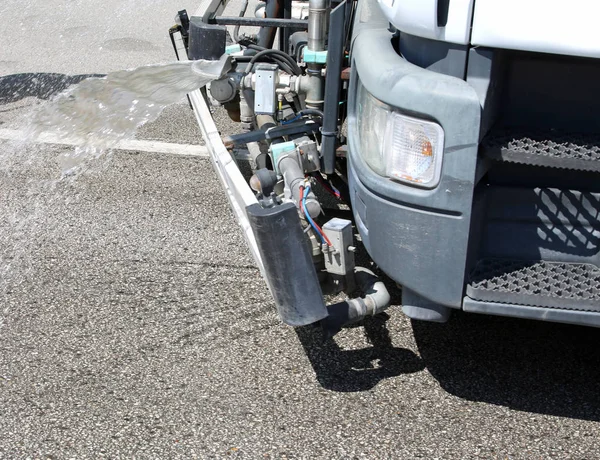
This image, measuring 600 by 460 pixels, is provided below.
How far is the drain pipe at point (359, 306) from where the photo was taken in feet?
10.1

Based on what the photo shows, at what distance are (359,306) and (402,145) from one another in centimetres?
77

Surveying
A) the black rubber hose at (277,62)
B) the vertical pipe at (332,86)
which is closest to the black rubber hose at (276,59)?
the black rubber hose at (277,62)

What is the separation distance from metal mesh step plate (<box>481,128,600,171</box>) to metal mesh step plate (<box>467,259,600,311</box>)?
41 centimetres

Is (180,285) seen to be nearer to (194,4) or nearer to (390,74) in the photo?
(390,74)

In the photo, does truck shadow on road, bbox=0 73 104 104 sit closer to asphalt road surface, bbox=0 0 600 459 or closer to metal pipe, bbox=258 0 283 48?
asphalt road surface, bbox=0 0 600 459

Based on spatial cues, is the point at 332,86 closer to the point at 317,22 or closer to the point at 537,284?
the point at 317,22

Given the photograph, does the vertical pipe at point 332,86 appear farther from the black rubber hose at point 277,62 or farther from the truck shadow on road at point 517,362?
the truck shadow on road at point 517,362

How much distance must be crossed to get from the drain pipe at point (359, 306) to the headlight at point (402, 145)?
1.97ft

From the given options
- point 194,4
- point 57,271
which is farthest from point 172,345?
point 194,4

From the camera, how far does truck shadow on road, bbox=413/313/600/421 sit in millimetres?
3203

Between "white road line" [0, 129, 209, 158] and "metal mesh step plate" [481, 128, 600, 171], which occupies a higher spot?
"metal mesh step plate" [481, 128, 600, 171]

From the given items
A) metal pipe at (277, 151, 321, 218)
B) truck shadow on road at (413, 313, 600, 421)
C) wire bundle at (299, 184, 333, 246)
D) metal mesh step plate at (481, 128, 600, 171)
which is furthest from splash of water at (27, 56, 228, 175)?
metal mesh step plate at (481, 128, 600, 171)

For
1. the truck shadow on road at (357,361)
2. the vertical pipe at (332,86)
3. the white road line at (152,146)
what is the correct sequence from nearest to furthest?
the truck shadow on road at (357,361), the vertical pipe at (332,86), the white road line at (152,146)

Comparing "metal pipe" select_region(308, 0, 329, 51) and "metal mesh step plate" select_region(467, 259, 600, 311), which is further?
"metal pipe" select_region(308, 0, 329, 51)
